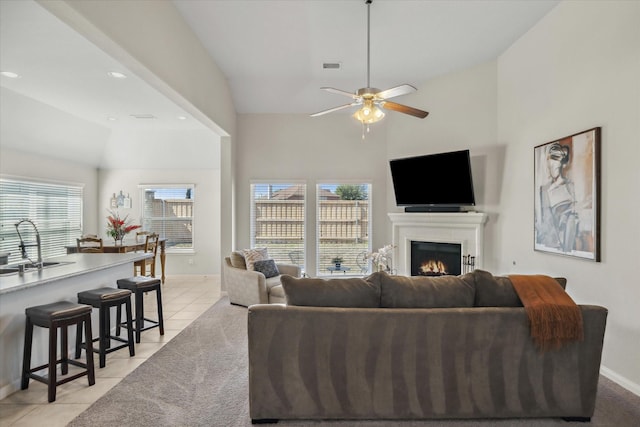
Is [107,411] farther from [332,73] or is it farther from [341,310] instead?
[332,73]

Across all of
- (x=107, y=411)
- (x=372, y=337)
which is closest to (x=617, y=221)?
(x=372, y=337)

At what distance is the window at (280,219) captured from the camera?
6.59 metres

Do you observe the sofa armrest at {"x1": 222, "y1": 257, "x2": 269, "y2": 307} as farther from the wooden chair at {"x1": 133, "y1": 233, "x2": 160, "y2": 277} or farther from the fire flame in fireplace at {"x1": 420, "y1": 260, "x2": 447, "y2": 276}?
the fire flame in fireplace at {"x1": 420, "y1": 260, "x2": 447, "y2": 276}

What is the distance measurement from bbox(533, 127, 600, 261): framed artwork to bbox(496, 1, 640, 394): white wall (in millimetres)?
75

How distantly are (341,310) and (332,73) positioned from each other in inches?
169

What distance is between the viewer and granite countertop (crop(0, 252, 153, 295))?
2648 mm

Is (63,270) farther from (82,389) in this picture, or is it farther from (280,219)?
(280,219)

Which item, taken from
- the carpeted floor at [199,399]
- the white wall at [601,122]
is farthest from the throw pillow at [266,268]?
the white wall at [601,122]

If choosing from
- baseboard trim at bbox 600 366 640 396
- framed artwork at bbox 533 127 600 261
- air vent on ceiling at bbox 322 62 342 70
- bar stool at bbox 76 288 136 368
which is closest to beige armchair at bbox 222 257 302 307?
bar stool at bbox 76 288 136 368

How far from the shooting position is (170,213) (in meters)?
7.85

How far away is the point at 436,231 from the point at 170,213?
563 cm

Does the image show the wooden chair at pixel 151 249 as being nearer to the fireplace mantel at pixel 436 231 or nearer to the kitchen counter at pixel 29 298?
the kitchen counter at pixel 29 298

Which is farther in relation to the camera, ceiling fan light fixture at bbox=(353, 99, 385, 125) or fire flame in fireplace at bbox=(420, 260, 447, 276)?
fire flame in fireplace at bbox=(420, 260, 447, 276)

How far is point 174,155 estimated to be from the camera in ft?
24.6
